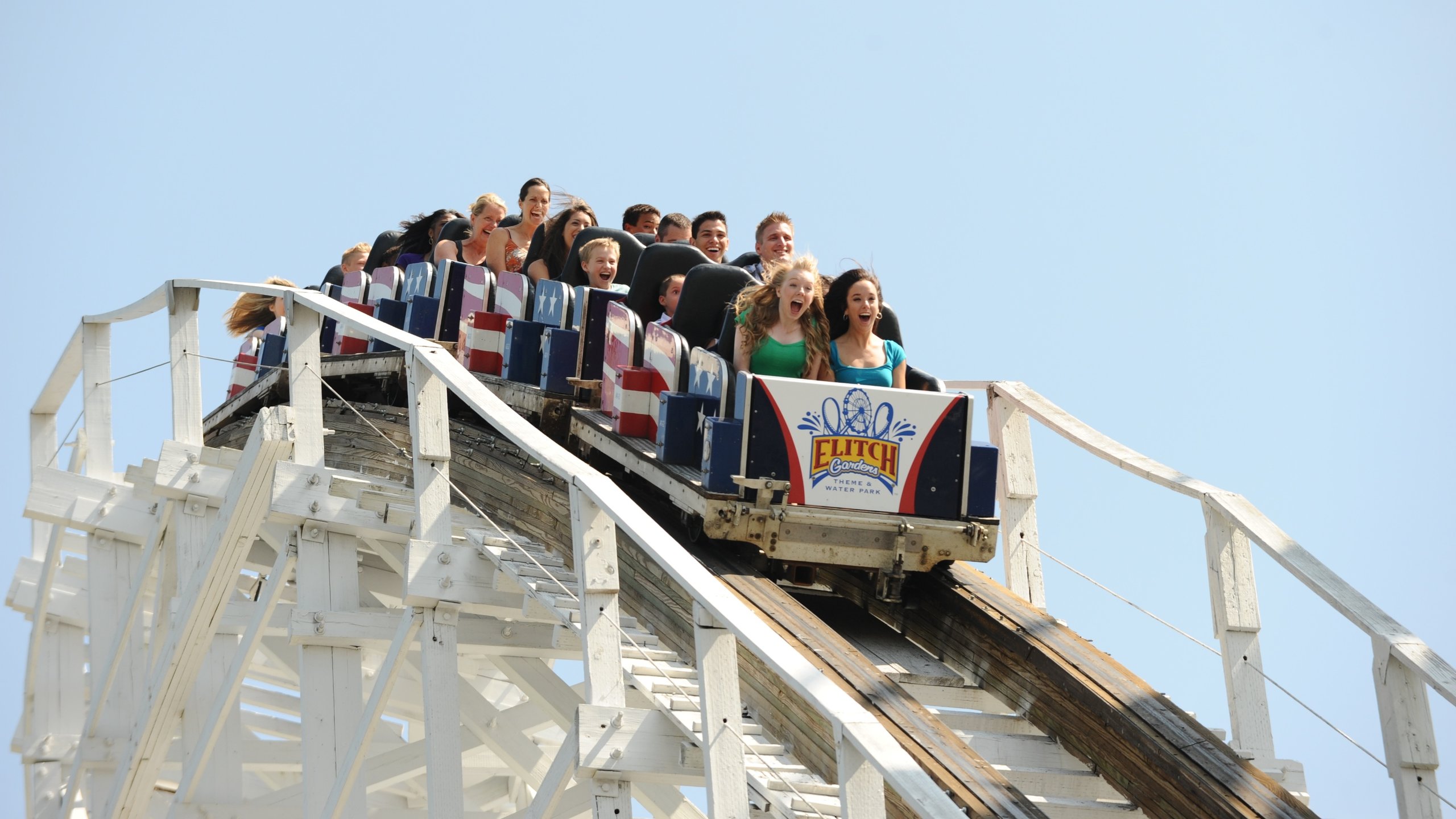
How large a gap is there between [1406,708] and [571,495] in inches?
110

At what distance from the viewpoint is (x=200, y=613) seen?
27.9 ft

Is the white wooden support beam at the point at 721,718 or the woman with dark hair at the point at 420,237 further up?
the woman with dark hair at the point at 420,237

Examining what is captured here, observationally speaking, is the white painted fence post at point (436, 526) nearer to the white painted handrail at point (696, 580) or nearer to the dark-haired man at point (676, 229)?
the white painted handrail at point (696, 580)

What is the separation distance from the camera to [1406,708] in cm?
528

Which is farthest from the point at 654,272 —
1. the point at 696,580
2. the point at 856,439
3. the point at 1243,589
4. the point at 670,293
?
the point at 696,580

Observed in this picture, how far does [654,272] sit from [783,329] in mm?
1661

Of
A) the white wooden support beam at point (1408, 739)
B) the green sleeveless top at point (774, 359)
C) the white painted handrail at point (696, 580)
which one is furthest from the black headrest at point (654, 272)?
the white wooden support beam at point (1408, 739)

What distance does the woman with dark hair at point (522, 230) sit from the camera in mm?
Result: 11391

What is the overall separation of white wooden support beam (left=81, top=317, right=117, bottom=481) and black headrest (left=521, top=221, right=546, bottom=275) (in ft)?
9.18

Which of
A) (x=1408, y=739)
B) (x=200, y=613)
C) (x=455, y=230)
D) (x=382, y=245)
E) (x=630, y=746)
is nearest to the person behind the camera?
(x=630, y=746)

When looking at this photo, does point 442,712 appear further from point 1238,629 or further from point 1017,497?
point 1017,497

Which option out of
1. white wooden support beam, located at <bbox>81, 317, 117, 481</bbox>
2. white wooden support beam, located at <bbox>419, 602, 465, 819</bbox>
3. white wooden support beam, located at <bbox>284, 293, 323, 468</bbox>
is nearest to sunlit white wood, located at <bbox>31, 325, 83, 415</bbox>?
white wooden support beam, located at <bbox>81, 317, 117, 481</bbox>

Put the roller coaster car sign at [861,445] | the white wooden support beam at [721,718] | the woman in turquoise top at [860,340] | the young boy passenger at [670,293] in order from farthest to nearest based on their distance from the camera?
the young boy passenger at [670,293]
the woman in turquoise top at [860,340]
the roller coaster car sign at [861,445]
the white wooden support beam at [721,718]

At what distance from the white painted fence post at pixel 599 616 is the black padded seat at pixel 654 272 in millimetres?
3856
